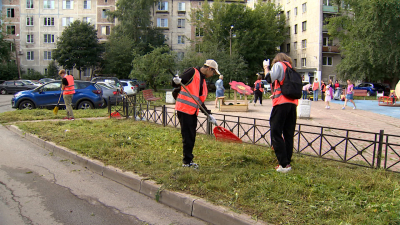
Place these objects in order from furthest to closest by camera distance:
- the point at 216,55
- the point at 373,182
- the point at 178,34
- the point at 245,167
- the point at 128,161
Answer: the point at 178,34, the point at 216,55, the point at 128,161, the point at 245,167, the point at 373,182

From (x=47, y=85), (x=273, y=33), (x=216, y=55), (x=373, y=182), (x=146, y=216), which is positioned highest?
(x=273, y=33)

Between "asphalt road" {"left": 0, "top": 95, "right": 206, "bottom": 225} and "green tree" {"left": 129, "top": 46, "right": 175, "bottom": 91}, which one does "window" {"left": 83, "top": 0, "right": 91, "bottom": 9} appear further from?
"asphalt road" {"left": 0, "top": 95, "right": 206, "bottom": 225}

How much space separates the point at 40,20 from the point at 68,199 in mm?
56484

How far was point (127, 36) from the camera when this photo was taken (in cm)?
4578

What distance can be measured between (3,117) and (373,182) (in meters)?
12.2

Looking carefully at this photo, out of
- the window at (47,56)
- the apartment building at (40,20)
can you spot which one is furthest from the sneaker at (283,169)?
the window at (47,56)

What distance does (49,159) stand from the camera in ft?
22.0

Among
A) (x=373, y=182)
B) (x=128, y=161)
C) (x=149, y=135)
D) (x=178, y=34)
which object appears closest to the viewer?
(x=373, y=182)

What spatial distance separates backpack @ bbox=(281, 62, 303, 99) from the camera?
4820 mm

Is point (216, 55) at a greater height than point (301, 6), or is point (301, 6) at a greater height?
Answer: point (301, 6)

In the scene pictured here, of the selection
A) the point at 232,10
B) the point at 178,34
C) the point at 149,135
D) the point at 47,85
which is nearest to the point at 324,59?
the point at 232,10

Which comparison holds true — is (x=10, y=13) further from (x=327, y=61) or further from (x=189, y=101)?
A: (x=189, y=101)

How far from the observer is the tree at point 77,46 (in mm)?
44000

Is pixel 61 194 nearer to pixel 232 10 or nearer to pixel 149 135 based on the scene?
pixel 149 135
